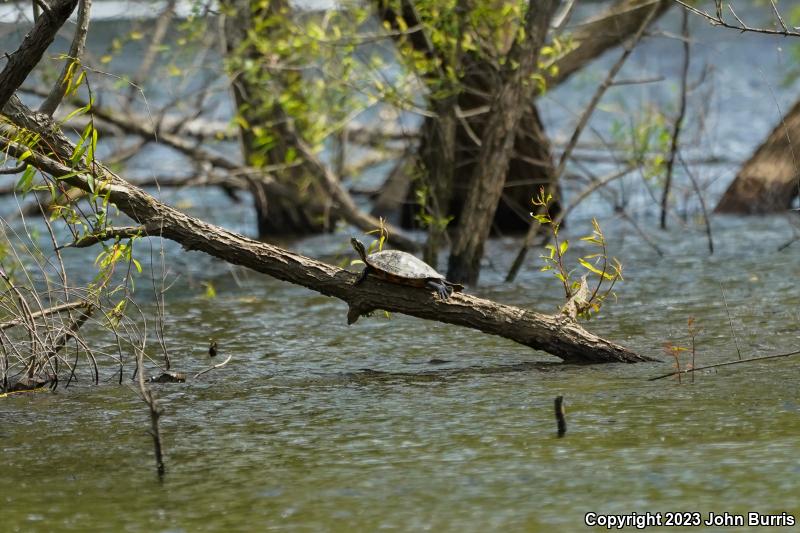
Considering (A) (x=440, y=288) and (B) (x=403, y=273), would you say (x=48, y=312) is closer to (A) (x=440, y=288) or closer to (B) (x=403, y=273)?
(B) (x=403, y=273)

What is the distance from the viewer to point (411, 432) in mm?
5195

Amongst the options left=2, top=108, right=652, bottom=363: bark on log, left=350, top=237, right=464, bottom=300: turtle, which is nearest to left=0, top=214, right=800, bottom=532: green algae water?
left=2, top=108, right=652, bottom=363: bark on log

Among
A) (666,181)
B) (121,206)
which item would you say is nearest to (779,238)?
(666,181)

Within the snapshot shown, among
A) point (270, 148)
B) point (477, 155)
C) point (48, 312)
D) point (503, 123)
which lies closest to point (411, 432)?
point (48, 312)

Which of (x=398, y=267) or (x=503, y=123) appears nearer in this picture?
(x=398, y=267)

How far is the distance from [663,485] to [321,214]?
7.93 m

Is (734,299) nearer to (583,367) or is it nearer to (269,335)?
(583,367)

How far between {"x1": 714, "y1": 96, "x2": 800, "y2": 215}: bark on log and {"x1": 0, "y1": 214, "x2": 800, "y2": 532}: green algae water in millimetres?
4248

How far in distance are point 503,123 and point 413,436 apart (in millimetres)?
3983

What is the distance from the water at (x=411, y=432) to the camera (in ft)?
13.9

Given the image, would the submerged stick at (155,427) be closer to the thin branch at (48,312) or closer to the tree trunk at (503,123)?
the thin branch at (48,312)

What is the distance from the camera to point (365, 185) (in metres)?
15.0

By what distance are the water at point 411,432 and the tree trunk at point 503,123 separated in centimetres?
97

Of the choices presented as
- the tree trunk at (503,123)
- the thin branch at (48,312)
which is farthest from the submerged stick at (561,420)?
the tree trunk at (503,123)
